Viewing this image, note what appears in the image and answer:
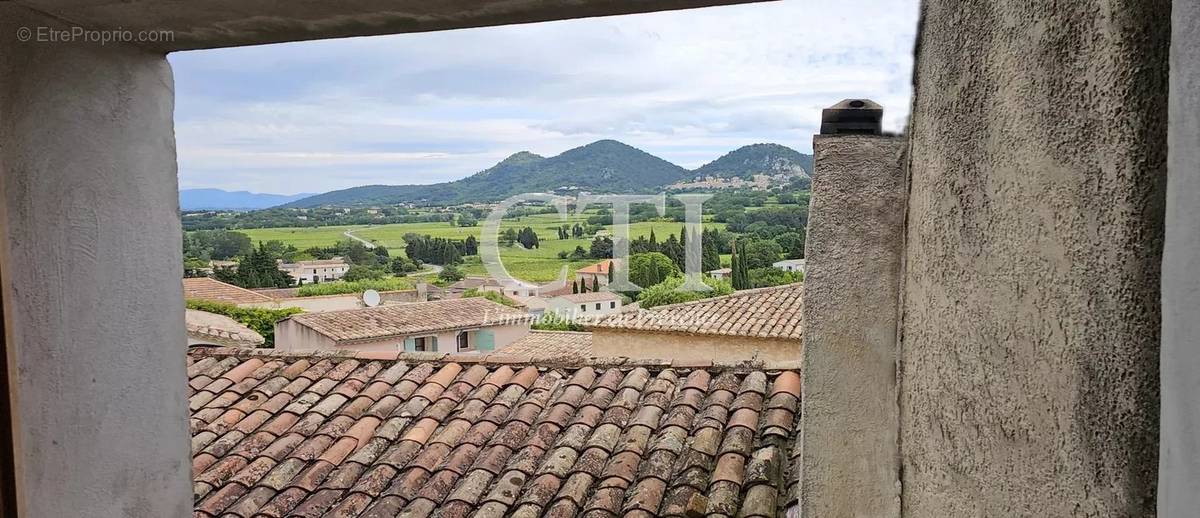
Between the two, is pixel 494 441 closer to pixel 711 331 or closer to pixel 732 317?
pixel 711 331

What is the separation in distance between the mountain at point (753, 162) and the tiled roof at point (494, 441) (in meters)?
27.7

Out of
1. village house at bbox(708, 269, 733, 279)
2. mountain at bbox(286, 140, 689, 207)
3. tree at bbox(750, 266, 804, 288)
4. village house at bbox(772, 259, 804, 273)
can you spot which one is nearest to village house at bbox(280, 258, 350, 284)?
mountain at bbox(286, 140, 689, 207)

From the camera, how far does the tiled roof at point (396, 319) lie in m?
17.9

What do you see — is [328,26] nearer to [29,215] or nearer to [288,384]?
[29,215]

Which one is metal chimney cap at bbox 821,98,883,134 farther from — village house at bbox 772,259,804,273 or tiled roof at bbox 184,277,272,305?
village house at bbox 772,259,804,273

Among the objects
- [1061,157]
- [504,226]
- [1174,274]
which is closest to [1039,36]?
[1061,157]

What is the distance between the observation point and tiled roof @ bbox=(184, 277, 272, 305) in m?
23.5

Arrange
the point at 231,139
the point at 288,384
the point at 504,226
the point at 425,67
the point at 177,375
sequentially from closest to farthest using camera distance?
the point at 177,375
the point at 288,384
the point at 504,226
the point at 231,139
the point at 425,67

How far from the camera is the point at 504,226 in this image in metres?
43.7

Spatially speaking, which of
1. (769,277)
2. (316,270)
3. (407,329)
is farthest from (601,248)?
(407,329)

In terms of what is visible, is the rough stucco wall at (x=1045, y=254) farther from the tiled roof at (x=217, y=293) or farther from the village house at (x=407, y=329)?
the tiled roof at (x=217, y=293)

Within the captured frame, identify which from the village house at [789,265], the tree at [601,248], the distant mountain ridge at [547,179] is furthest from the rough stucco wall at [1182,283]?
the tree at [601,248]

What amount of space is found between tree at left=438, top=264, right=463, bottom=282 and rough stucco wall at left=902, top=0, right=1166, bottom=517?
135ft

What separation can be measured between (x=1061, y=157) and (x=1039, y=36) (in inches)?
6.9
